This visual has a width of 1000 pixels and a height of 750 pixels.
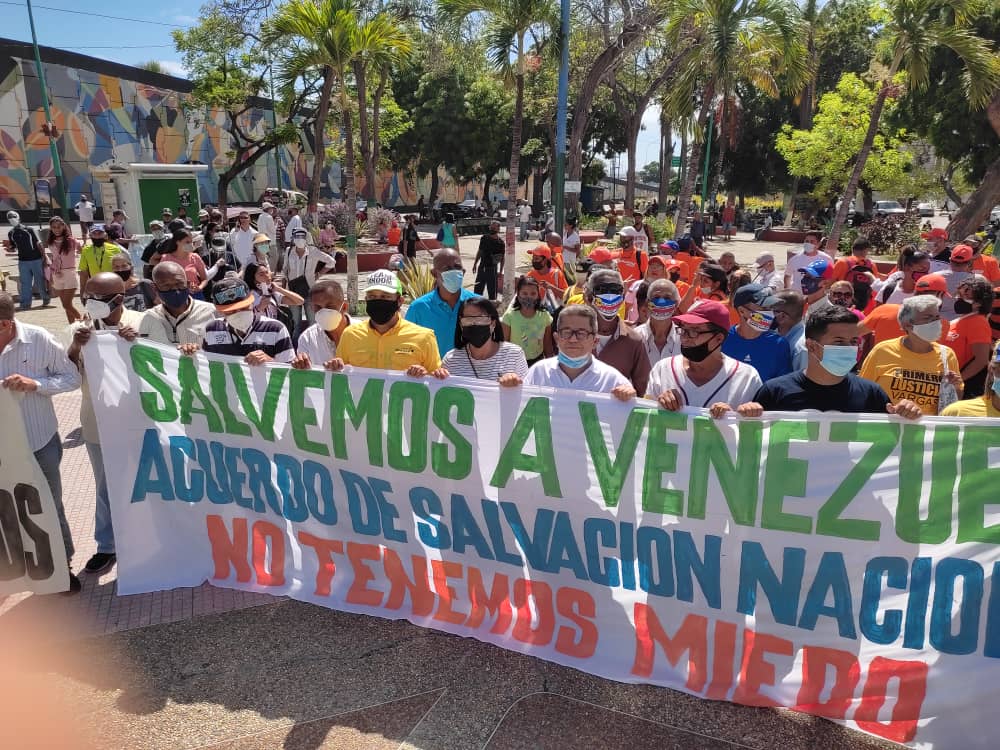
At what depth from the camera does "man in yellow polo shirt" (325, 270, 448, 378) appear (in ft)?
13.9

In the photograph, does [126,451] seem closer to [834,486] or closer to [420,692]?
[420,692]

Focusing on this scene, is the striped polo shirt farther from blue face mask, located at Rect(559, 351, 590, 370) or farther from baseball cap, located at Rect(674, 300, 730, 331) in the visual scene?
baseball cap, located at Rect(674, 300, 730, 331)

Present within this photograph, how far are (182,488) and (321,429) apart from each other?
3.12 feet

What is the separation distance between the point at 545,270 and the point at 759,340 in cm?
344

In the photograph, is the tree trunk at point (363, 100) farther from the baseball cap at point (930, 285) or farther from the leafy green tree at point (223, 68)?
the baseball cap at point (930, 285)

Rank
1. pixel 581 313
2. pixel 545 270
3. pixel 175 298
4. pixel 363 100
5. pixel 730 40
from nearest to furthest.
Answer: pixel 581 313 < pixel 175 298 < pixel 545 270 < pixel 730 40 < pixel 363 100

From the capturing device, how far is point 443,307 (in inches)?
210

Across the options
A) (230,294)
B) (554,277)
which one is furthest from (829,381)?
(554,277)

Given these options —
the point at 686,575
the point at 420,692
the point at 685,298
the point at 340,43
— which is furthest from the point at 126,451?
the point at 340,43

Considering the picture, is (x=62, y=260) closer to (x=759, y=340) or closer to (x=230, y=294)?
(x=230, y=294)

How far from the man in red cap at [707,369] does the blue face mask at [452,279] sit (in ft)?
6.62

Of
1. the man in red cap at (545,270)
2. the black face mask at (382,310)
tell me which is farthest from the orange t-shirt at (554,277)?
the black face mask at (382,310)

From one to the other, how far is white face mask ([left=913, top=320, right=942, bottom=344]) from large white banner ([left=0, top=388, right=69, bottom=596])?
4.84 metres

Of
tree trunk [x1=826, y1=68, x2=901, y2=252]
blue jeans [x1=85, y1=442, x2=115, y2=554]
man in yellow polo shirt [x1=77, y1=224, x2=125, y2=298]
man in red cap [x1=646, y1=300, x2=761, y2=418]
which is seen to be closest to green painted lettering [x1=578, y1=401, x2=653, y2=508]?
man in red cap [x1=646, y1=300, x2=761, y2=418]
